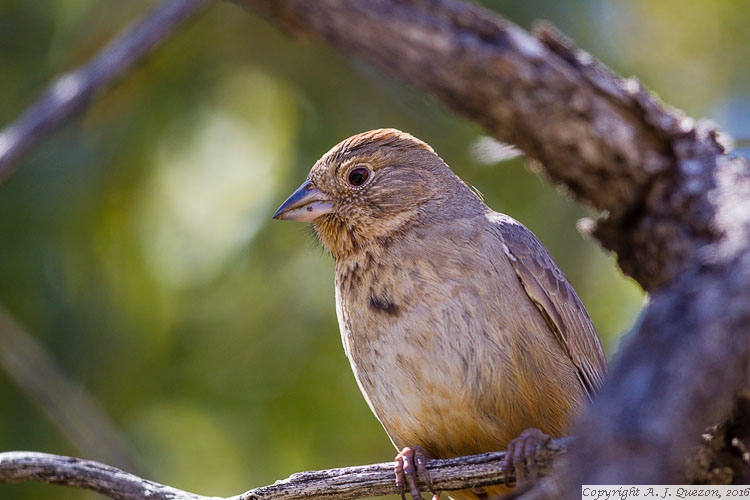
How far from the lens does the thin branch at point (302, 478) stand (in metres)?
3.58

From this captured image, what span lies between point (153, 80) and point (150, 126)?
0.33 meters

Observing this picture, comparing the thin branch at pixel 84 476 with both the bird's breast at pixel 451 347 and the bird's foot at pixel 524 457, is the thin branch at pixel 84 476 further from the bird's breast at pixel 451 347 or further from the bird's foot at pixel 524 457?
the bird's foot at pixel 524 457

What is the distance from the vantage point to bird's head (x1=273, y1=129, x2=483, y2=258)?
15.0 feet

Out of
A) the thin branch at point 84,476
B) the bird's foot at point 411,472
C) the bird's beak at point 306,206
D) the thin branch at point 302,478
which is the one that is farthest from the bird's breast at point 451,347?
the thin branch at point 84,476

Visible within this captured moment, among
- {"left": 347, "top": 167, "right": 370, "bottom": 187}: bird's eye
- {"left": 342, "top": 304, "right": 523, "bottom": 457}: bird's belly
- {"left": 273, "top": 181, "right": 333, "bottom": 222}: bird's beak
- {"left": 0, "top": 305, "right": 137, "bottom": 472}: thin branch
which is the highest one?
{"left": 347, "top": 167, "right": 370, "bottom": 187}: bird's eye

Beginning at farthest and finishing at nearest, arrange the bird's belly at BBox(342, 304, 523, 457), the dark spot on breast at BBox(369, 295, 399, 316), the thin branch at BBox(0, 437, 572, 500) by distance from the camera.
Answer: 1. the dark spot on breast at BBox(369, 295, 399, 316)
2. the bird's belly at BBox(342, 304, 523, 457)
3. the thin branch at BBox(0, 437, 572, 500)

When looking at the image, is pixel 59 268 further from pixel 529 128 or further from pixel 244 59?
pixel 529 128

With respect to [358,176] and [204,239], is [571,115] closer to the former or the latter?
Answer: [358,176]

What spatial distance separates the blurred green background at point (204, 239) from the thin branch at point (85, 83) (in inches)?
38.6

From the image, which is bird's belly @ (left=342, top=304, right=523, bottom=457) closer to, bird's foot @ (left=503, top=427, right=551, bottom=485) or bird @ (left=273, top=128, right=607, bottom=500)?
bird @ (left=273, top=128, right=607, bottom=500)

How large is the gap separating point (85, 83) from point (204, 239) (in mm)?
1497

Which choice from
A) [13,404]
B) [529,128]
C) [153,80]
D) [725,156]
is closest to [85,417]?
[13,404]

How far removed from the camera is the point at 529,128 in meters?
4.40

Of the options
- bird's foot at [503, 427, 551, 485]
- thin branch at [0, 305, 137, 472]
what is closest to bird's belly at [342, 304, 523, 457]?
bird's foot at [503, 427, 551, 485]
